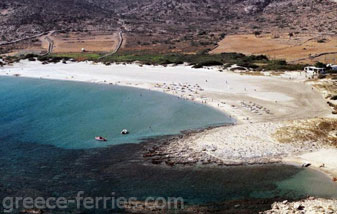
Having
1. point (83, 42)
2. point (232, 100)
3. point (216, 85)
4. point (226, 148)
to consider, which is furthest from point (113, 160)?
point (83, 42)

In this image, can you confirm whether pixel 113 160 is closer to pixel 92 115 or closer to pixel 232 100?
pixel 92 115

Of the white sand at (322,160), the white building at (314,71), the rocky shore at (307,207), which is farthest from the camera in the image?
the white building at (314,71)

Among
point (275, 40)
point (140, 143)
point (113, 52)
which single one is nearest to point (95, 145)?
point (140, 143)

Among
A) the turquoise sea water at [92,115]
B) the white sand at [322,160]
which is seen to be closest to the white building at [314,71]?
the turquoise sea water at [92,115]

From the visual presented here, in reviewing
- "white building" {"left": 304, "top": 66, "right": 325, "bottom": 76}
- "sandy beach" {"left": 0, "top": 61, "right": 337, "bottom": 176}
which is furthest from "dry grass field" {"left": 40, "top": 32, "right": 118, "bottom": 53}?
"white building" {"left": 304, "top": 66, "right": 325, "bottom": 76}

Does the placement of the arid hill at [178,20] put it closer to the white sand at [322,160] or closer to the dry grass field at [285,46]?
the dry grass field at [285,46]
